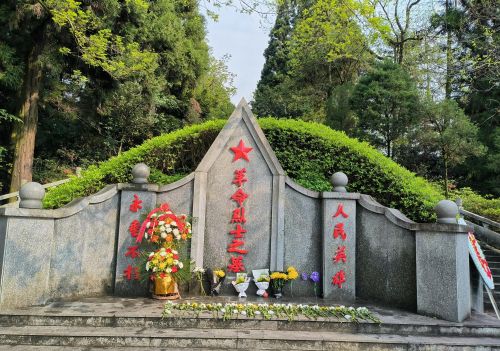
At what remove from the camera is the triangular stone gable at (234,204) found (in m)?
5.74

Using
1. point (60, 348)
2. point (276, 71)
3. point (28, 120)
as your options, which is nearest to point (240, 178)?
point (60, 348)

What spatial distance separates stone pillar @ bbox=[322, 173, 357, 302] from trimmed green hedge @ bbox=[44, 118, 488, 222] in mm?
659

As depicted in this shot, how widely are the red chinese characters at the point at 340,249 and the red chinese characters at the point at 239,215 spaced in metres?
1.44

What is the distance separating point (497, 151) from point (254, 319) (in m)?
15.4

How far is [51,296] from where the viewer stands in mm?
4938

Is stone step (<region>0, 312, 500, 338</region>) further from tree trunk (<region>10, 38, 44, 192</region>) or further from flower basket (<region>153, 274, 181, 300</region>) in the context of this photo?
tree trunk (<region>10, 38, 44, 192</region>)

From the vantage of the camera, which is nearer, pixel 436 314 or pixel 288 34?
pixel 436 314

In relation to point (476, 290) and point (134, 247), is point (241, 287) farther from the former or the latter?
point (476, 290)

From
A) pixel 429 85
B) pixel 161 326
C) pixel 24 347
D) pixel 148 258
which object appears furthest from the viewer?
pixel 429 85

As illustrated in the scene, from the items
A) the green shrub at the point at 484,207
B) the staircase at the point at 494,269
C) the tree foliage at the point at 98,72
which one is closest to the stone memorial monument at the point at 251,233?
the staircase at the point at 494,269

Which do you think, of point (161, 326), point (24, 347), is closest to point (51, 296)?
point (24, 347)

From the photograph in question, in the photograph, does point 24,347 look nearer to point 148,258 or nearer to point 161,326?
point 161,326

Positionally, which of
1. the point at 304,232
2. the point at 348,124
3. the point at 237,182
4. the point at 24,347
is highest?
the point at 348,124

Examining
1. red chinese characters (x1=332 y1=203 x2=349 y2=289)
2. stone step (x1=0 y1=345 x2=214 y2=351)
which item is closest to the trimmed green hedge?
red chinese characters (x1=332 y1=203 x2=349 y2=289)
